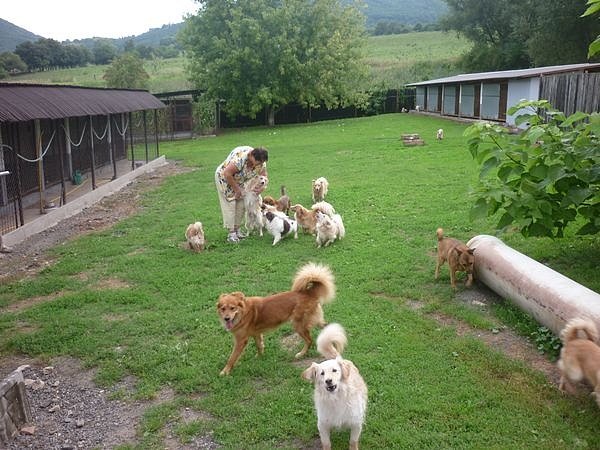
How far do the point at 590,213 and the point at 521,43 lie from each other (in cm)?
4381

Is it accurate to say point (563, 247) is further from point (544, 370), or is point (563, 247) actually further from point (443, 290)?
point (544, 370)

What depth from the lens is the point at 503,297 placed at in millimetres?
7172

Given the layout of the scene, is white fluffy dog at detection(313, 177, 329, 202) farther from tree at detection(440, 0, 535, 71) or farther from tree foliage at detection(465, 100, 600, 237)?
tree at detection(440, 0, 535, 71)

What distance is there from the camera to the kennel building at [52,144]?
1237 cm

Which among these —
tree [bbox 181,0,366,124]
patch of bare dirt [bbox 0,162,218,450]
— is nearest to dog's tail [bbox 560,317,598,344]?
patch of bare dirt [bbox 0,162,218,450]

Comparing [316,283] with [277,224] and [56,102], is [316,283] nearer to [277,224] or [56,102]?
[277,224]

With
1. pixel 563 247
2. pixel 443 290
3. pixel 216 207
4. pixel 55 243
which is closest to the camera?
pixel 443 290

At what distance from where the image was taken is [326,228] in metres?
9.97

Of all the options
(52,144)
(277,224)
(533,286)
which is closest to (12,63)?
(52,144)

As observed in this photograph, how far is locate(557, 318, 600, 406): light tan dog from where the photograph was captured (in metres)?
4.73

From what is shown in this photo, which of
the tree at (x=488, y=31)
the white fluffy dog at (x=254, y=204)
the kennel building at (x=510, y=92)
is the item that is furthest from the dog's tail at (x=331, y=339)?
the tree at (x=488, y=31)

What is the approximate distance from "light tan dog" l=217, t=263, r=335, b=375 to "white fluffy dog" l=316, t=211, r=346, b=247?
3867 millimetres

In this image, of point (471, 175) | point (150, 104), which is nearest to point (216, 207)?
point (471, 175)

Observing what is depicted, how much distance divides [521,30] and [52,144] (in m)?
34.7
